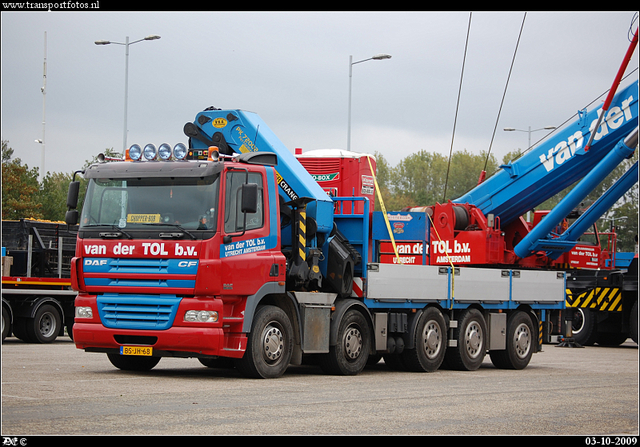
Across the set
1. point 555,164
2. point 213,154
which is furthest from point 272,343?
point 555,164

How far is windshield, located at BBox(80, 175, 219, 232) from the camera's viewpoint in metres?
11.8

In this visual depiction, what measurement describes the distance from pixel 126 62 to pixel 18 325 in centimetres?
1222

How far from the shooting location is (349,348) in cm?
1390

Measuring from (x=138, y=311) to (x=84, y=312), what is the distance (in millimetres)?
899

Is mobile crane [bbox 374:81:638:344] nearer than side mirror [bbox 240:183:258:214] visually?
No

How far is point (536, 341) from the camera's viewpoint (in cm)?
1773

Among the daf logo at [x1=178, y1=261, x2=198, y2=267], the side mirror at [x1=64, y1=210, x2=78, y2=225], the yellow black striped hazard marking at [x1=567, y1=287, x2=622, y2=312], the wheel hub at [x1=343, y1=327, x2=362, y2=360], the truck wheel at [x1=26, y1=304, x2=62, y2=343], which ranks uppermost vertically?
the side mirror at [x1=64, y1=210, x2=78, y2=225]

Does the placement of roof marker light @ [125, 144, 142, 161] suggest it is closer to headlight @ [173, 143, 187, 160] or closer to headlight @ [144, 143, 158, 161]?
headlight @ [144, 143, 158, 161]

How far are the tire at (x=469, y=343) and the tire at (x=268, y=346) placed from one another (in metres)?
3.96

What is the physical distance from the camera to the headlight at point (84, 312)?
1221 centimetres

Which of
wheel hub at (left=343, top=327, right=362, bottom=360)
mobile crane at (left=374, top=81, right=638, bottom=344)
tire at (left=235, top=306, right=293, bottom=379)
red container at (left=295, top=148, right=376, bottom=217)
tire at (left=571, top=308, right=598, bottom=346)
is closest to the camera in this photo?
tire at (left=235, top=306, right=293, bottom=379)

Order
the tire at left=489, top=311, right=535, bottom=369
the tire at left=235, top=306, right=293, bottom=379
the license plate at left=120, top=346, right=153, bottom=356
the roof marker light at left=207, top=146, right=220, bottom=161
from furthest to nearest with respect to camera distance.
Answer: the tire at left=489, top=311, right=535, bottom=369
the tire at left=235, top=306, right=293, bottom=379
the roof marker light at left=207, top=146, right=220, bottom=161
the license plate at left=120, top=346, right=153, bottom=356

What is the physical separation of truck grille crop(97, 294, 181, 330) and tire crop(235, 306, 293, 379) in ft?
3.82

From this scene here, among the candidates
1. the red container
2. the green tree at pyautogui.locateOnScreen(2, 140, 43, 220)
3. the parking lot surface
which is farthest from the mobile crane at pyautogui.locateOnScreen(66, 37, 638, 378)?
the green tree at pyautogui.locateOnScreen(2, 140, 43, 220)
